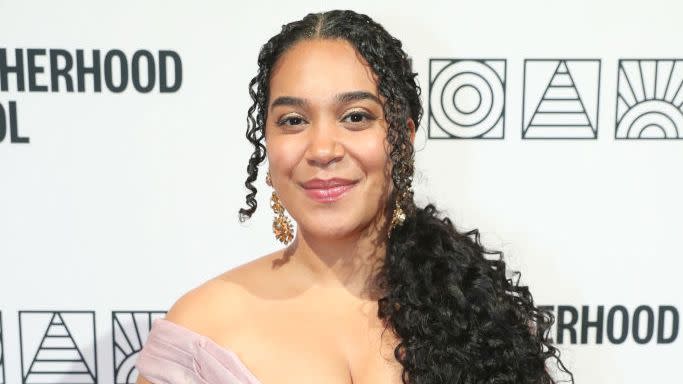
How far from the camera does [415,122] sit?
1142 mm

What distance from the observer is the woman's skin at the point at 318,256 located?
99 centimetres

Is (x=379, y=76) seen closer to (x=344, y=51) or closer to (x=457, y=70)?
(x=344, y=51)

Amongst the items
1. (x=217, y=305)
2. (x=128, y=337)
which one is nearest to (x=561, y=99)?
(x=217, y=305)

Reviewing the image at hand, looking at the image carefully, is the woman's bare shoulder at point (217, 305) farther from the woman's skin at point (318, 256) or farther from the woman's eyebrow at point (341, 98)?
the woman's eyebrow at point (341, 98)

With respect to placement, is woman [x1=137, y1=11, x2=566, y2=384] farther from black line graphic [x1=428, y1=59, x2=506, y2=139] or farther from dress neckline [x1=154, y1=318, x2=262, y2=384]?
black line graphic [x1=428, y1=59, x2=506, y2=139]

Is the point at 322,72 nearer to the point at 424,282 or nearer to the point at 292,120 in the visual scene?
the point at 292,120

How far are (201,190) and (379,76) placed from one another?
661mm

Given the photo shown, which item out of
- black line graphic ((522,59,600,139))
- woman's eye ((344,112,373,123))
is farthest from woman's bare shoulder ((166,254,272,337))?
black line graphic ((522,59,600,139))

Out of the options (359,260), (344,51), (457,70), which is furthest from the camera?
(457,70)

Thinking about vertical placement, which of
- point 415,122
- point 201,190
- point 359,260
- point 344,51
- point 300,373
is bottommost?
point 300,373

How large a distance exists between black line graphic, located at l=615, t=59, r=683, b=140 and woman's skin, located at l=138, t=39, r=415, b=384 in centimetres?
65

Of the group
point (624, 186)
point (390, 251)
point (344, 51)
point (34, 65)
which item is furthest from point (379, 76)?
point (34, 65)

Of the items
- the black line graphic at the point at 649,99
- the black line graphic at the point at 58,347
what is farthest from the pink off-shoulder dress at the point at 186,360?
the black line graphic at the point at 649,99

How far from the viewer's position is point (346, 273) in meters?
1.13
